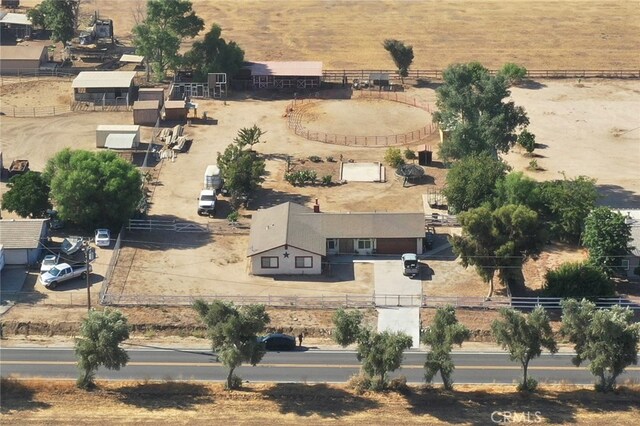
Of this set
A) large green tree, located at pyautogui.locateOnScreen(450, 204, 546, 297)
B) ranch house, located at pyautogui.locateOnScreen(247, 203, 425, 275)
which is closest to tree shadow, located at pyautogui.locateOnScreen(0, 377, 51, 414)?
ranch house, located at pyautogui.locateOnScreen(247, 203, 425, 275)

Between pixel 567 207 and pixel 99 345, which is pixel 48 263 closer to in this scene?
pixel 99 345

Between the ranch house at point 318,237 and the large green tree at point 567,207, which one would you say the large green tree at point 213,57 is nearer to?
the ranch house at point 318,237

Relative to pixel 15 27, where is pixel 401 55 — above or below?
below

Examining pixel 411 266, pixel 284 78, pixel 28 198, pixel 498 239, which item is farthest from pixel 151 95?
pixel 498 239

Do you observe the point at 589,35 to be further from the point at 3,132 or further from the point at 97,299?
the point at 97,299

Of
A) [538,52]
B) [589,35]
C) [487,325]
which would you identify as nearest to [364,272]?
[487,325]

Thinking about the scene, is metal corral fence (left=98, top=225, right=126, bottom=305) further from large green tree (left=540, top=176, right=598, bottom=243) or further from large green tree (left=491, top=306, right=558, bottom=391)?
large green tree (left=540, top=176, right=598, bottom=243)

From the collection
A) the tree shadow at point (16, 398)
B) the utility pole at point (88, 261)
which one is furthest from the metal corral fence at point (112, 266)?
the tree shadow at point (16, 398)

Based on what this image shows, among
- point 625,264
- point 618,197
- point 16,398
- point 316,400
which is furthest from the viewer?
point 618,197
